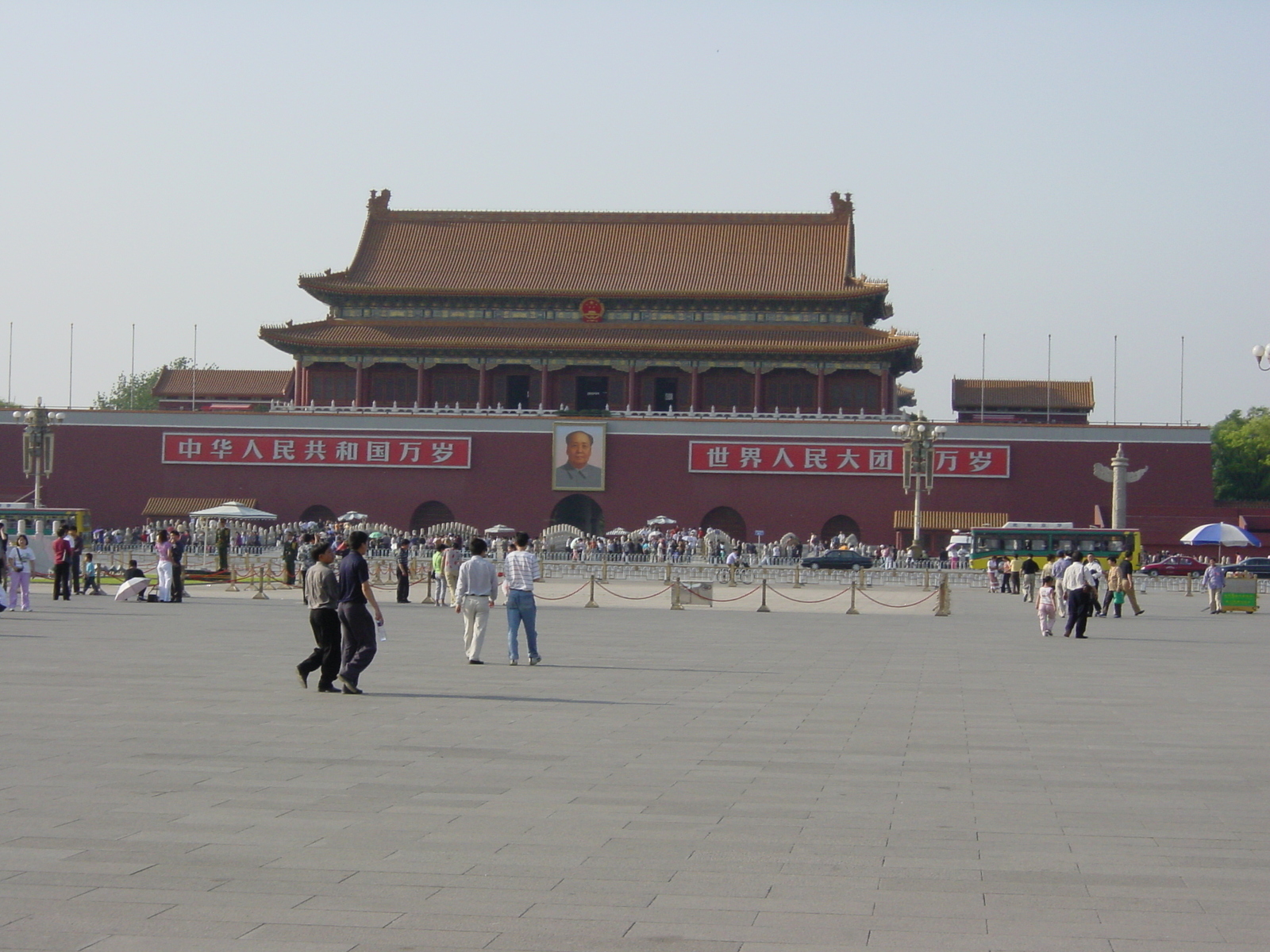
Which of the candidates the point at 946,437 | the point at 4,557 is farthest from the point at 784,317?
the point at 4,557

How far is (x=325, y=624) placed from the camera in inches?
375

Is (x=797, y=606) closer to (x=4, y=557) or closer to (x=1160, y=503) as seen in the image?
(x=4, y=557)

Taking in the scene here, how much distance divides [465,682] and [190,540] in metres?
25.3

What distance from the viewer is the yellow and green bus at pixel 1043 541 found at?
1312 inches

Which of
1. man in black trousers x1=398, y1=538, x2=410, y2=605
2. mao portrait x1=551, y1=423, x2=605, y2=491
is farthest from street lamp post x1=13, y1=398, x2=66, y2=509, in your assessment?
man in black trousers x1=398, y1=538, x2=410, y2=605

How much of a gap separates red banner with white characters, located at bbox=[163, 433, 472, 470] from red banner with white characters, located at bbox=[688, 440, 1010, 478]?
21.3ft

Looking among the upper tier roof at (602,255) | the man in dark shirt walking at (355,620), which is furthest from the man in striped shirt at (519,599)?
the upper tier roof at (602,255)

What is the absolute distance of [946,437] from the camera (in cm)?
3897

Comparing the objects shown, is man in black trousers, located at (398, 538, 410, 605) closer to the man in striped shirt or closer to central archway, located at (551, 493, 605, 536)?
the man in striped shirt

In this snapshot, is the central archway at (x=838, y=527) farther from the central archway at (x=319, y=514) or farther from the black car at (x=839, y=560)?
the central archway at (x=319, y=514)

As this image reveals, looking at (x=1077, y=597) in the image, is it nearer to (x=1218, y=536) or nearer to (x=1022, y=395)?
(x=1218, y=536)

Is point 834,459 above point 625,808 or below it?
above

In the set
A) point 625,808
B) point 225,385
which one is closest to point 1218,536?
point 625,808

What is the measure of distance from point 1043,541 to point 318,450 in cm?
1862
